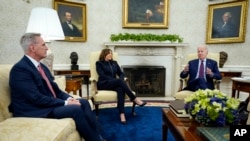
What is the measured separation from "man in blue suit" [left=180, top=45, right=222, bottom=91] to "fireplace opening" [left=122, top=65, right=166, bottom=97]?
1.47 m

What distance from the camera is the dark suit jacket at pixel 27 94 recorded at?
1558 mm

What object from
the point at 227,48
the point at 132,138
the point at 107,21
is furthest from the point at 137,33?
the point at 132,138

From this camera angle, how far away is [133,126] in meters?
2.69

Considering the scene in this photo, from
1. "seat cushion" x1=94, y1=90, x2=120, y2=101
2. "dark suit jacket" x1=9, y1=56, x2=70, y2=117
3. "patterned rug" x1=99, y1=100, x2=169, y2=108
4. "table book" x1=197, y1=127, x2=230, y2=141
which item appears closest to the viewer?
"table book" x1=197, y1=127, x2=230, y2=141

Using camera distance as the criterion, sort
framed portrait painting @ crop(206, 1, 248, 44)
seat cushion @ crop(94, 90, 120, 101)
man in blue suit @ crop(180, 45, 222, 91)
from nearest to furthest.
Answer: seat cushion @ crop(94, 90, 120, 101) < man in blue suit @ crop(180, 45, 222, 91) < framed portrait painting @ crop(206, 1, 248, 44)

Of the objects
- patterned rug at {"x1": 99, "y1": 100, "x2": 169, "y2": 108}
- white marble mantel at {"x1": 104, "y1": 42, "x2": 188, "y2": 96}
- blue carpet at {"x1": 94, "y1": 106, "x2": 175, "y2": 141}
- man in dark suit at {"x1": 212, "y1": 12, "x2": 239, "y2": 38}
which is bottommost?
patterned rug at {"x1": 99, "y1": 100, "x2": 169, "y2": 108}

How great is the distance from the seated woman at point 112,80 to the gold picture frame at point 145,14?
5.68 ft

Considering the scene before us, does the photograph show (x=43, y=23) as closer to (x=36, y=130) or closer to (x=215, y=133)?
(x=36, y=130)

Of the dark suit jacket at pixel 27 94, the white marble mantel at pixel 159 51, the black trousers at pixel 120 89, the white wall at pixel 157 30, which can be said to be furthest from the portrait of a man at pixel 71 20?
the dark suit jacket at pixel 27 94

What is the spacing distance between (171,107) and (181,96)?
3.13 feet

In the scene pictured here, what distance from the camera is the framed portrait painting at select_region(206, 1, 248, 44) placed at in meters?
4.18

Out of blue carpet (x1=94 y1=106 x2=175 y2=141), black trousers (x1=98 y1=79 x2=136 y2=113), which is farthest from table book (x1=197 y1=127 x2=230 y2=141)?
black trousers (x1=98 y1=79 x2=136 y2=113)

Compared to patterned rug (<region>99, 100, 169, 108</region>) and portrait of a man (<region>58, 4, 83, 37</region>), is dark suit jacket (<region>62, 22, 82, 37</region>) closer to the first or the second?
portrait of a man (<region>58, 4, 83, 37</region>)

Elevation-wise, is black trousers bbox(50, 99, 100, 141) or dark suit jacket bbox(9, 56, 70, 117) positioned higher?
dark suit jacket bbox(9, 56, 70, 117)
